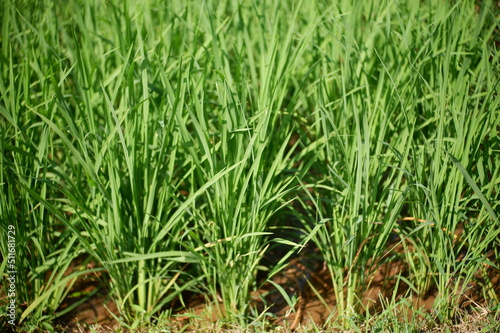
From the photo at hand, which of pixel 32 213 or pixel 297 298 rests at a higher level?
pixel 32 213

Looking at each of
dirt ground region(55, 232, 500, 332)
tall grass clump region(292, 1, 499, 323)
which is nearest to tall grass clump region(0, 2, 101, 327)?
dirt ground region(55, 232, 500, 332)

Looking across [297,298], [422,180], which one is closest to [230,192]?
[297,298]

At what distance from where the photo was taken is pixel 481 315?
1569 mm

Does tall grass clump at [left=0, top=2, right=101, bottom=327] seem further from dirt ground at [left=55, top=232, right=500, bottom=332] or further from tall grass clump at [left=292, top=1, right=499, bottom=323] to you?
tall grass clump at [left=292, top=1, right=499, bottom=323]

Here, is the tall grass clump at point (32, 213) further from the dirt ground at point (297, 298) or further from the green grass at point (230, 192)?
the dirt ground at point (297, 298)

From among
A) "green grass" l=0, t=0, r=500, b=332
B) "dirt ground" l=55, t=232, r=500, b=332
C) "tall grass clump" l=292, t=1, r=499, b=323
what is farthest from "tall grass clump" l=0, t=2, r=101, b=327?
"tall grass clump" l=292, t=1, r=499, b=323

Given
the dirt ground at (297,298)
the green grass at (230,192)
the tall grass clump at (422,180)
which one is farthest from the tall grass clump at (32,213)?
the tall grass clump at (422,180)

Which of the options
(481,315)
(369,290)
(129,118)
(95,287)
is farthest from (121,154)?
(481,315)

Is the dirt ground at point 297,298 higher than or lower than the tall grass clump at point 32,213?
lower

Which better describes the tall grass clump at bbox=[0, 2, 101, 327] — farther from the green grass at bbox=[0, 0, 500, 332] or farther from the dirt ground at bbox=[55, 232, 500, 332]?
the dirt ground at bbox=[55, 232, 500, 332]

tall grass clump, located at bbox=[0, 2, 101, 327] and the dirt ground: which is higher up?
tall grass clump, located at bbox=[0, 2, 101, 327]

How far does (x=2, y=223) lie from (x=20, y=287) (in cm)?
28

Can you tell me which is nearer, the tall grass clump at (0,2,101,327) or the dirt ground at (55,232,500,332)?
the tall grass clump at (0,2,101,327)

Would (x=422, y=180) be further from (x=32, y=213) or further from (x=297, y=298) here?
(x=32, y=213)
